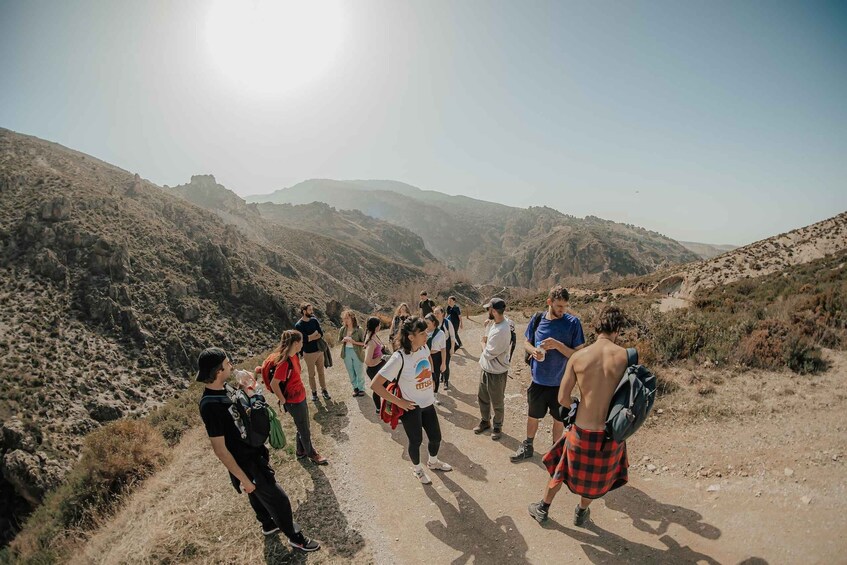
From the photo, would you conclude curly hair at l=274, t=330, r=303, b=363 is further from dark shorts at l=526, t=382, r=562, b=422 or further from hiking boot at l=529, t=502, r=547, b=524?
hiking boot at l=529, t=502, r=547, b=524

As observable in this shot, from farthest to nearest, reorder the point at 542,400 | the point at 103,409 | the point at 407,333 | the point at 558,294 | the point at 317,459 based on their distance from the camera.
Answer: the point at 103,409
the point at 317,459
the point at 542,400
the point at 558,294
the point at 407,333

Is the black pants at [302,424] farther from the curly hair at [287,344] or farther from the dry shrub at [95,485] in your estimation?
the dry shrub at [95,485]

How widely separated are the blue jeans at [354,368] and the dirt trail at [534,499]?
1.64 meters

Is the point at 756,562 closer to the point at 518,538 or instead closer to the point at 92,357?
the point at 518,538

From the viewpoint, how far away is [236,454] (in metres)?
3.27

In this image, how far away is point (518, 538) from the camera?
148 inches

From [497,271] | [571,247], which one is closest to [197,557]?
[571,247]

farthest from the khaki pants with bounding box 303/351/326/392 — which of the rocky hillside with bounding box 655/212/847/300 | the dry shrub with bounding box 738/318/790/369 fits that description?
the rocky hillside with bounding box 655/212/847/300

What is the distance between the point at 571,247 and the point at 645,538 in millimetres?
120225

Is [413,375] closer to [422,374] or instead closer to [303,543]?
[422,374]

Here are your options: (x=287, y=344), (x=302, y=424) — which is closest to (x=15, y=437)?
(x=302, y=424)

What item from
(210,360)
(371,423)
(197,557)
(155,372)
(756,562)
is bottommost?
(155,372)

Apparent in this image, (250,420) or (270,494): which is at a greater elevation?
(250,420)

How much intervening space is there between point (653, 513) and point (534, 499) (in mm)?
1287
